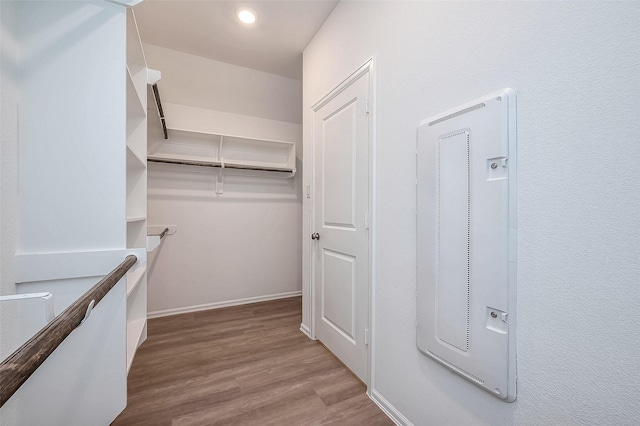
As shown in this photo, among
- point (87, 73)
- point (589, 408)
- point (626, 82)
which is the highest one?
point (87, 73)

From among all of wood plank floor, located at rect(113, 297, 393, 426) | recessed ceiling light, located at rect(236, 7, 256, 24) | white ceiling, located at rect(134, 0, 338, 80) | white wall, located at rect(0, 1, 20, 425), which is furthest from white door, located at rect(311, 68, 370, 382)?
white wall, located at rect(0, 1, 20, 425)

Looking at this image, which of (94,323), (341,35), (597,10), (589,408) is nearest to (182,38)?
(341,35)

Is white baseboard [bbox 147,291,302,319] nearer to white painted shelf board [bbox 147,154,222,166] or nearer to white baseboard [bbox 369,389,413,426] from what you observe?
white painted shelf board [bbox 147,154,222,166]

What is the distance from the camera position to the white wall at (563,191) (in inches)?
27.0

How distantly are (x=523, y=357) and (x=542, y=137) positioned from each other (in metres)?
0.73

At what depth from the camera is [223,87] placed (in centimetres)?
294

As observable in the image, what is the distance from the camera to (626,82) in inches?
27.0

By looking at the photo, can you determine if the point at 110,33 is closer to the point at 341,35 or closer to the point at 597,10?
the point at 341,35

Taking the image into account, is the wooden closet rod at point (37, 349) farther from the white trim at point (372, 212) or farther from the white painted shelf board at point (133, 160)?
the white trim at point (372, 212)

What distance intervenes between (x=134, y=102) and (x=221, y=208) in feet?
5.36

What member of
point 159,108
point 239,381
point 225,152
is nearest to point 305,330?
point 239,381

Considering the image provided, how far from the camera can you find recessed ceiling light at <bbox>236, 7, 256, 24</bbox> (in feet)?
6.81

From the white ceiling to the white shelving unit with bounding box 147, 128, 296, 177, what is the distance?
833 mm

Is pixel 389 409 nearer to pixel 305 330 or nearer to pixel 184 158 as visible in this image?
pixel 305 330
